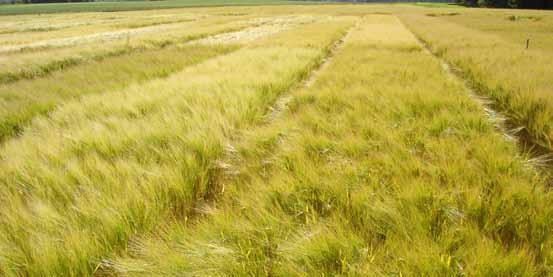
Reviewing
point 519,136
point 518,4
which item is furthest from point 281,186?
point 518,4

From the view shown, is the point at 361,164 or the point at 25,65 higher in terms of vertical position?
the point at 25,65

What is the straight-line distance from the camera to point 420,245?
4.35 ft

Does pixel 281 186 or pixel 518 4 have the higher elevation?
pixel 518 4

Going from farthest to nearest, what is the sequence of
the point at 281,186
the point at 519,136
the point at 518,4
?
the point at 518,4
the point at 519,136
the point at 281,186

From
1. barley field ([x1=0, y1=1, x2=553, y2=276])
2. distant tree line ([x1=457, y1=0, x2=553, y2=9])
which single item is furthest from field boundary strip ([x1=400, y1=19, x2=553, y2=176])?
distant tree line ([x1=457, y1=0, x2=553, y2=9])

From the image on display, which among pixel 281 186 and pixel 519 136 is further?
pixel 519 136

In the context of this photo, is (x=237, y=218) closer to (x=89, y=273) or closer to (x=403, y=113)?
(x=89, y=273)

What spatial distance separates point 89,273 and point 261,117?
112 inches

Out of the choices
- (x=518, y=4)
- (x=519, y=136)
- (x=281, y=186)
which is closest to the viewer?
(x=281, y=186)

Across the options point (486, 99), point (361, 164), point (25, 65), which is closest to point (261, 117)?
point (361, 164)

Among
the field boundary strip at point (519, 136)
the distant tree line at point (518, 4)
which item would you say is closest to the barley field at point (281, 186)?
the field boundary strip at point (519, 136)

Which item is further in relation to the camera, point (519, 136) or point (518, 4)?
point (518, 4)

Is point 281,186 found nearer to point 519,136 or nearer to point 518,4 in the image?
point 519,136

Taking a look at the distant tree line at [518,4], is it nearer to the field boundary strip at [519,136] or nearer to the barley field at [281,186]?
the field boundary strip at [519,136]
